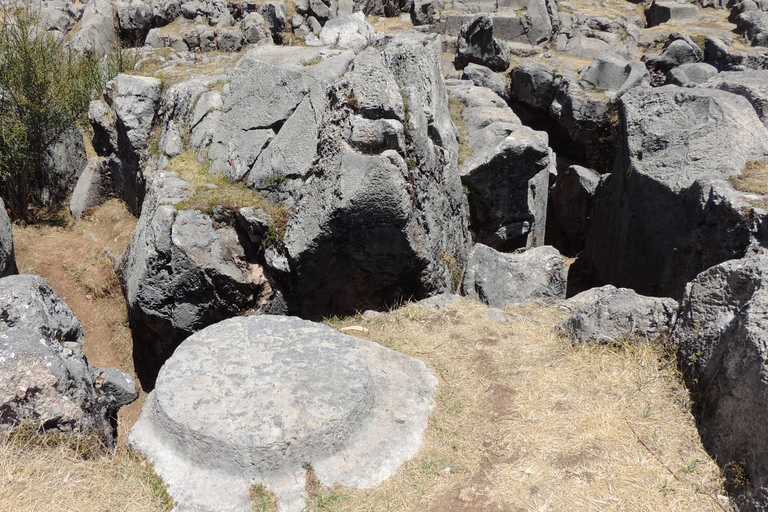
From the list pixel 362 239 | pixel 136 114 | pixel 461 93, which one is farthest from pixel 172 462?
pixel 461 93

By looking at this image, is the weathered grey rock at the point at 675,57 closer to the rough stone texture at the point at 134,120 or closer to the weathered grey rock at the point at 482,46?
the weathered grey rock at the point at 482,46

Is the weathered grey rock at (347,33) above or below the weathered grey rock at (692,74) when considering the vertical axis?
above

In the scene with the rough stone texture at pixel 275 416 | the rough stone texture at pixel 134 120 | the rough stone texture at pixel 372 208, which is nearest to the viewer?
the rough stone texture at pixel 275 416

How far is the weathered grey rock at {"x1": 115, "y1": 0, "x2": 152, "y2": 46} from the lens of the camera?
21203 mm

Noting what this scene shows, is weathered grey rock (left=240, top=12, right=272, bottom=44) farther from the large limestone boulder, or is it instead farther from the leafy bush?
the large limestone boulder

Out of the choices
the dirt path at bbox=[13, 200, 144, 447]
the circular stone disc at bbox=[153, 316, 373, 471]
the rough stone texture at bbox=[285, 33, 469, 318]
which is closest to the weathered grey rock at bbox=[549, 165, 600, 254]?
the rough stone texture at bbox=[285, 33, 469, 318]

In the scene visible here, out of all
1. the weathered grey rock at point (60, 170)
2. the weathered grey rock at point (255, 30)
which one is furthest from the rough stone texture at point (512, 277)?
the weathered grey rock at point (255, 30)

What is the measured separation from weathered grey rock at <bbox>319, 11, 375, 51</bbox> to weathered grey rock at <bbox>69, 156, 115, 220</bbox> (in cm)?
619

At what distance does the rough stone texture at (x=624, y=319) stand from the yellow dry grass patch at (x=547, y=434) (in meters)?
0.14

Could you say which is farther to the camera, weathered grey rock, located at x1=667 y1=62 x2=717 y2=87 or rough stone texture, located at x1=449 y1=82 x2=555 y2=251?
weathered grey rock, located at x1=667 y1=62 x2=717 y2=87

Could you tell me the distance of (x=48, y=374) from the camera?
502 cm

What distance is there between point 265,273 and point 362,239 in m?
1.82

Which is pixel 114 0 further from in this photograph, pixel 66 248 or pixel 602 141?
pixel 602 141

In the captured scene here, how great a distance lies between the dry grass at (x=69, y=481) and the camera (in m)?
4.35
